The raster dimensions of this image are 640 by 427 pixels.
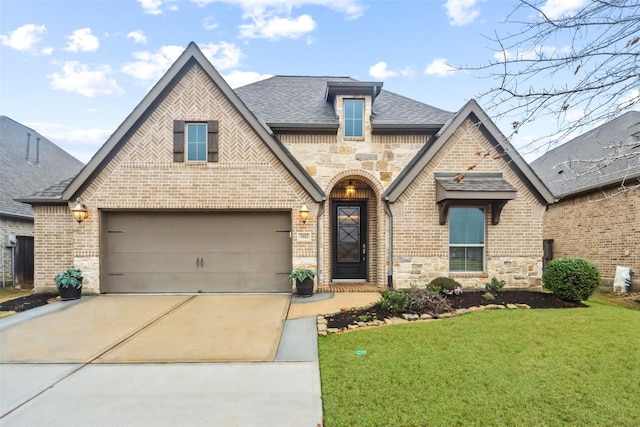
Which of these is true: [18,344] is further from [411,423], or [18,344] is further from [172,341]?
[411,423]

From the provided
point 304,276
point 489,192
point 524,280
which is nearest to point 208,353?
point 304,276

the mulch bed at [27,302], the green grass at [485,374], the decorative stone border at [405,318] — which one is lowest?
the mulch bed at [27,302]

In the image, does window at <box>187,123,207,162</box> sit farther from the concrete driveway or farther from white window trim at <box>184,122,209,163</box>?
the concrete driveway

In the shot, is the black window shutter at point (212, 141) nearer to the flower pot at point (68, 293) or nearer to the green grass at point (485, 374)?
the flower pot at point (68, 293)

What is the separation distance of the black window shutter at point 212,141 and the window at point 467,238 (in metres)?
6.92

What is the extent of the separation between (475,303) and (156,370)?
6.70 metres

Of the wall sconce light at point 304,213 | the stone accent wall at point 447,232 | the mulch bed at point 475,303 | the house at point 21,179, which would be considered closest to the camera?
the mulch bed at point 475,303

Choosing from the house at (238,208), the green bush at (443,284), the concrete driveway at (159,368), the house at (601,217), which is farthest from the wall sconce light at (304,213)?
the house at (601,217)

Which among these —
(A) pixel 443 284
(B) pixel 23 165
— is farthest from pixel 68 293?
(B) pixel 23 165

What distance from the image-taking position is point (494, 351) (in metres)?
4.65

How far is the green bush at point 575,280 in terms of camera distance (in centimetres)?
761

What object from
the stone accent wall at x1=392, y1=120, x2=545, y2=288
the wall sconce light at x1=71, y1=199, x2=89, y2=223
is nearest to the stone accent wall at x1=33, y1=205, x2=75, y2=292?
the wall sconce light at x1=71, y1=199, x2=89, y2=223

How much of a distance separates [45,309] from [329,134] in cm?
843

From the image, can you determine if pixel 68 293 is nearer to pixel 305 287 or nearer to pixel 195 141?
pixel 195 141
